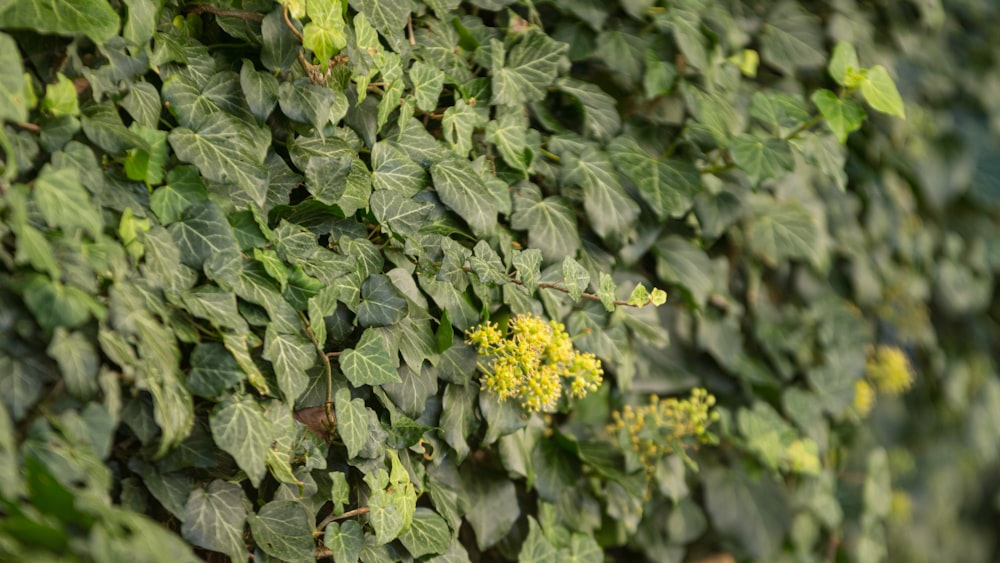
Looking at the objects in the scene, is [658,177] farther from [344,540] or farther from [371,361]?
[344,540]

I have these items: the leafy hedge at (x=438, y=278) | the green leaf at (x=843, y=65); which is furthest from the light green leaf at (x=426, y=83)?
the green leaf at (x=843, y=65)

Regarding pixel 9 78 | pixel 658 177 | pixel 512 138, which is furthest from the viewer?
pixel 658 177

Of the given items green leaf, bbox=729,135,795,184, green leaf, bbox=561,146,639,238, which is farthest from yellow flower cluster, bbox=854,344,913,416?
green leaf, bbox=561,146,639,238

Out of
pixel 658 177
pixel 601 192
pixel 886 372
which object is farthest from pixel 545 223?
pixel 886 372

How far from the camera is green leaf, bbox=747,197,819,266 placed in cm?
188

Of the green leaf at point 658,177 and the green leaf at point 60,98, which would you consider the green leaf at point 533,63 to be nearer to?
the green leaf at point 658,177

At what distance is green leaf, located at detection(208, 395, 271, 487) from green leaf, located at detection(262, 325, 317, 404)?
56 mm

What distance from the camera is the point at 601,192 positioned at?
1516mm

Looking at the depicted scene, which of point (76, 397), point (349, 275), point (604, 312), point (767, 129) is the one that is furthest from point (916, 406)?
point (76, 397)

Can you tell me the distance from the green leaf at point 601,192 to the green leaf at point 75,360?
2.68 ft

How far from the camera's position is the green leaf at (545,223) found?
1.44 m

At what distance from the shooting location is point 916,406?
8.81 ft

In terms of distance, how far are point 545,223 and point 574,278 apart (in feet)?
0.66

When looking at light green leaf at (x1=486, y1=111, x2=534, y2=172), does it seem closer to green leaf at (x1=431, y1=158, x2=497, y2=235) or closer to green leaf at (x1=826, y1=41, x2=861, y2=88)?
green leaf at (x1=431, y1=158, x2=497, y2=235)
